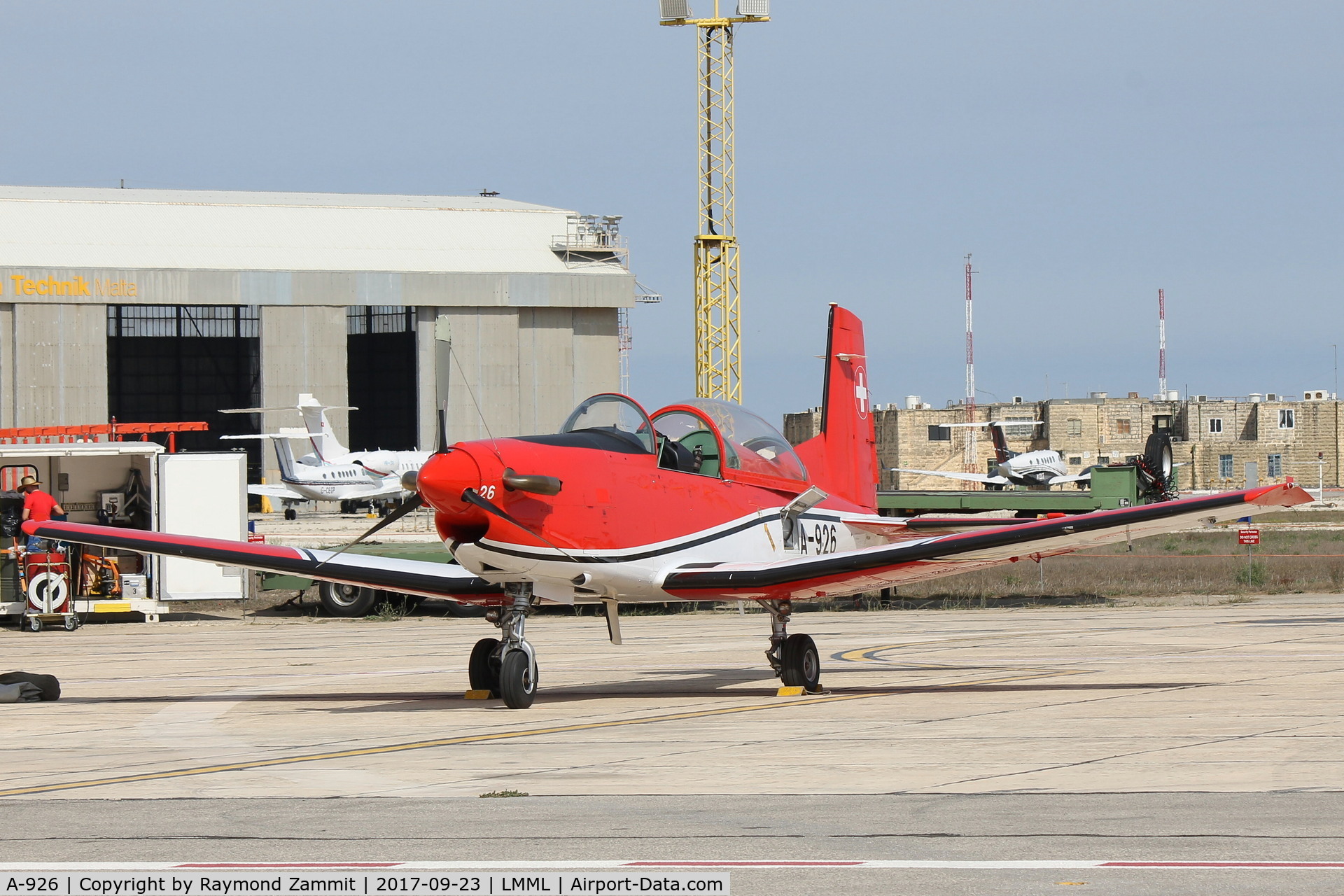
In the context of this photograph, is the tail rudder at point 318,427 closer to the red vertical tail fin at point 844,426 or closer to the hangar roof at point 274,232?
the hangar roof at point 274,232

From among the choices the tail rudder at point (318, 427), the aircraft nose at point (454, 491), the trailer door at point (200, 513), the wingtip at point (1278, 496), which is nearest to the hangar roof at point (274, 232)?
the tail rudder at point (318, 427)

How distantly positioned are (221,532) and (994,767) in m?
Result: 20.6

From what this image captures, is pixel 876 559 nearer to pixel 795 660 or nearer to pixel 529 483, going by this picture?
pixel 795 660

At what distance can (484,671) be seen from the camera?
13766mm

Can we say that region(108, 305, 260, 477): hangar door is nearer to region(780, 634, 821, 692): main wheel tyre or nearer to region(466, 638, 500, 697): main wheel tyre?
region(466, 638, 500, 697): main wheel tyre

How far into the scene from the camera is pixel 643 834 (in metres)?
6.75

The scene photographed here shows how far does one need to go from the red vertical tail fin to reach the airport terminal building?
4924 cm

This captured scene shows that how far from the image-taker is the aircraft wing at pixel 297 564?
44.7 ft

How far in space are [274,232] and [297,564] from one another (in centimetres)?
6233

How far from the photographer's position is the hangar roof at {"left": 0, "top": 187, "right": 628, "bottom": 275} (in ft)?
227

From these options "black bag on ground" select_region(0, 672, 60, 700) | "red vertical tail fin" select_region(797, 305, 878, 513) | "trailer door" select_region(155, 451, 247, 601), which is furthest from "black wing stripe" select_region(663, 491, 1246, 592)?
"trailer door" select_region(155, 451, 247, 601)

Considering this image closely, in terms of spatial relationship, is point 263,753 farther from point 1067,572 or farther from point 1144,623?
point 1067,572

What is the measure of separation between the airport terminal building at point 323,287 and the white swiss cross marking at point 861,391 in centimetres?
4916

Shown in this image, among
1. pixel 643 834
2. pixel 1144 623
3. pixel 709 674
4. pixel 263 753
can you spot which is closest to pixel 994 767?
pixel 643 834
